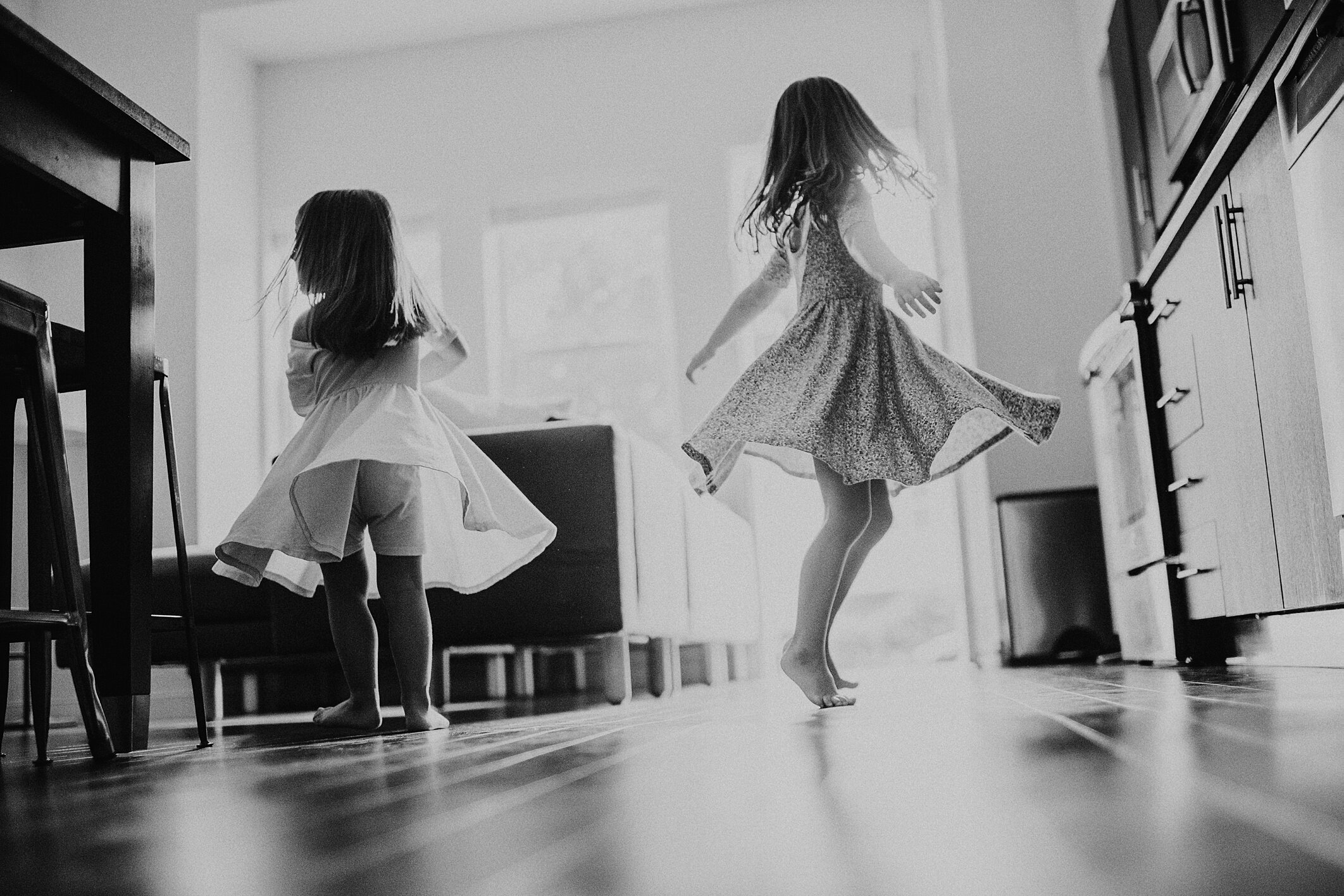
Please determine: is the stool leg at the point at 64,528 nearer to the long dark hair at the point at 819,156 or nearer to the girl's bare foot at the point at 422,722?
the girl's bare foot at the point at 422,722

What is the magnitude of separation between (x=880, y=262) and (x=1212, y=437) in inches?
31.0

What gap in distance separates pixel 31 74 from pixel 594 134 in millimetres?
4207

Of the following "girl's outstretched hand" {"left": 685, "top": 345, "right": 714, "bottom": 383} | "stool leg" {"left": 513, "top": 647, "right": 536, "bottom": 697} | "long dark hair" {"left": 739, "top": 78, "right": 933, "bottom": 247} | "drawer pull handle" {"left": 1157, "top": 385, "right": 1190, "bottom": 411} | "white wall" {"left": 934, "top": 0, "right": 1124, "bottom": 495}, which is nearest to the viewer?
"long dark hair" {"left": 739, "top": 78, "right": 933, "bottom": 247}

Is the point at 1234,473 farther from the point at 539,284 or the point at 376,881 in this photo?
the point at 539,284

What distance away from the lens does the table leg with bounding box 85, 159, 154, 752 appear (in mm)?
1538

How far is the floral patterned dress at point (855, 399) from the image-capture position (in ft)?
6.25

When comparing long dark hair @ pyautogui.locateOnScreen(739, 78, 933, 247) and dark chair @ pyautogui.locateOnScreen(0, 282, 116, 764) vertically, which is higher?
long dark hair @ pyautogui.locateOnScreen(739, 78, 933, 247)

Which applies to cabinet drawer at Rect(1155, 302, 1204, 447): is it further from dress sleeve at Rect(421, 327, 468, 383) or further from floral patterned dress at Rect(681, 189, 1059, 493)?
dress sleeve at Rect(421, 327, 468, 383)

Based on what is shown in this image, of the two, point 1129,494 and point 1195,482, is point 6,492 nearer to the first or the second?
point 1195,482

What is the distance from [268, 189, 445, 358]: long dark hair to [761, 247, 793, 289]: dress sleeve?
0.59m

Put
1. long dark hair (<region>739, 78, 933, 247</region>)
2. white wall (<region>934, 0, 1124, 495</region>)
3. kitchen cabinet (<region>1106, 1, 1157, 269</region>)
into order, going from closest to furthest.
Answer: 1. long dark hair (<region>739, 78, 933, 247</region>)
2. kitchen cabinet (<region>1106, 1, 1157, 269</region>)
3. white wall (<region>934, 0, 1124, 495</region>)

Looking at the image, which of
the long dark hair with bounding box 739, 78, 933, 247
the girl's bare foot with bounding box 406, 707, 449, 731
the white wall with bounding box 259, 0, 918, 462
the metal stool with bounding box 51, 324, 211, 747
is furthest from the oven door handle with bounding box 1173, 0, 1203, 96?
the white wall with bounding box 259, 0, 918, 462

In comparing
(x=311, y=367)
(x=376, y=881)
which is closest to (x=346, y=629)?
(x=311, y=367)

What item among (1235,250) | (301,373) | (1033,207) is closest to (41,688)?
(301,373)
